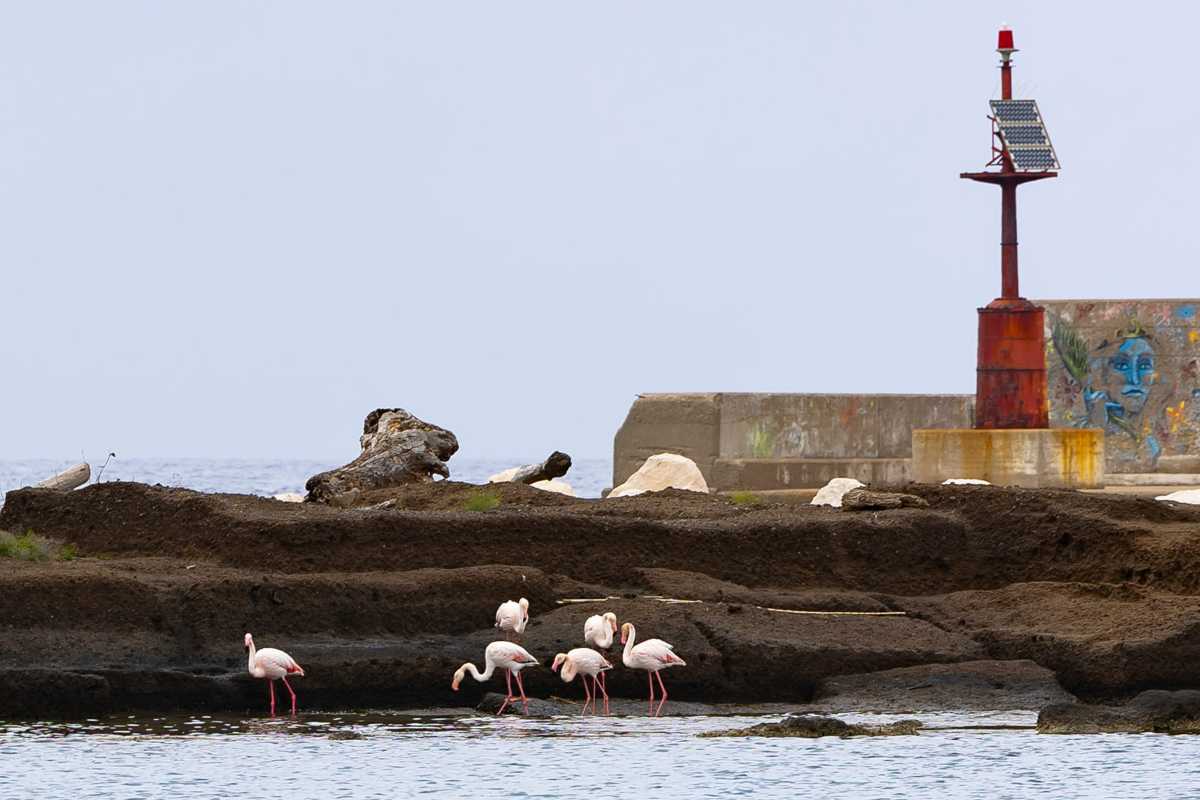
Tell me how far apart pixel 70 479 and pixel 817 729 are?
13.2 m

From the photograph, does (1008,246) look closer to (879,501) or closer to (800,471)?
(800,471)

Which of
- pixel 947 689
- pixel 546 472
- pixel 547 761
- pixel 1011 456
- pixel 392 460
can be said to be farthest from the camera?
pixel 546 472

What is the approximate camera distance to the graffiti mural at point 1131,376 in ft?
108

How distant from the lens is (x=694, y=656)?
1761cm

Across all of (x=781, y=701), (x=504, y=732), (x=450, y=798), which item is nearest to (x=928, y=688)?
(x=781, y=701)

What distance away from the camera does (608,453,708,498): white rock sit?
2798 cm

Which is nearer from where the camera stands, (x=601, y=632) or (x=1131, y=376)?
(x=601, y=632)

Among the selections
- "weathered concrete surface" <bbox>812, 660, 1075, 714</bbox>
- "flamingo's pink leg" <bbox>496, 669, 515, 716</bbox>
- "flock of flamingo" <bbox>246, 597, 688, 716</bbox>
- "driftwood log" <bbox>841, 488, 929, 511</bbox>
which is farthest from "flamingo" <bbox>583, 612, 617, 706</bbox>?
"driftwood log" <bbox>841, 488, 929, 511</bbox>

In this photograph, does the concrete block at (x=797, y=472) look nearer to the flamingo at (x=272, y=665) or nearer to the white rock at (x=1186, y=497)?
the white rock at (x=1186, y=497)

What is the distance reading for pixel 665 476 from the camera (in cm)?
2808

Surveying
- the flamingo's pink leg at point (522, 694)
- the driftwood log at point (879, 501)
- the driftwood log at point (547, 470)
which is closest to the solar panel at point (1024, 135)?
the driftwood log at point (547, 470)

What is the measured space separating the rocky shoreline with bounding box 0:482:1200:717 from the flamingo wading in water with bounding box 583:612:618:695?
0.37 meters

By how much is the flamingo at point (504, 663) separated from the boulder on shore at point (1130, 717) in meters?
3.71

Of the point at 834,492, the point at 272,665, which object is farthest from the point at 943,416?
the point at 272,665
